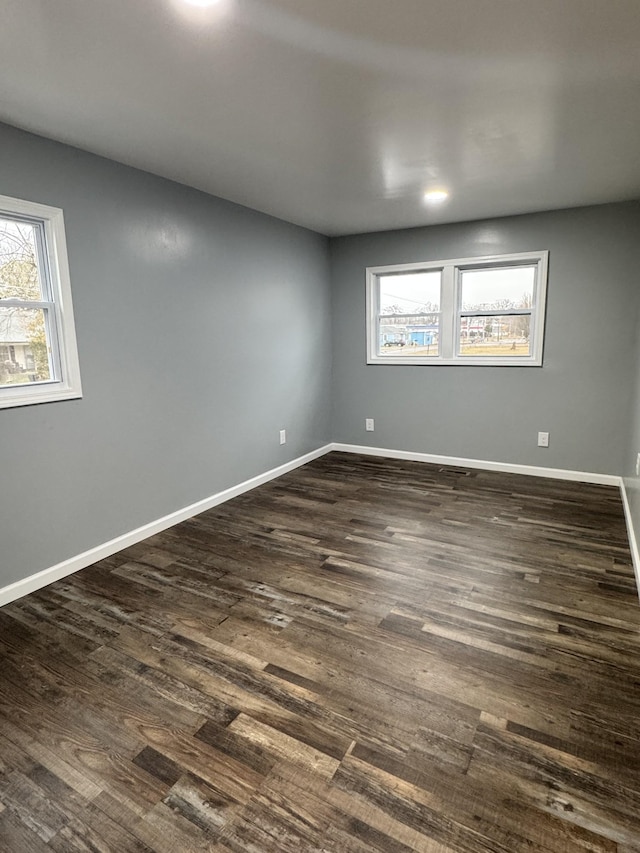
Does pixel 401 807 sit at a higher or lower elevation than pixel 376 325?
lower

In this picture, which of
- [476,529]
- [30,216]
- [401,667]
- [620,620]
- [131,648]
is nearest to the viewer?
[401,667]

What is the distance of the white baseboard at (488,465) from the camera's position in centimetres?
434

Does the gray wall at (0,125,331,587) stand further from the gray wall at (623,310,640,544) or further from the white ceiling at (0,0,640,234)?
the gray wall at (623,310,640,544)

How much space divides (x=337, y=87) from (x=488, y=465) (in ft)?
12.2

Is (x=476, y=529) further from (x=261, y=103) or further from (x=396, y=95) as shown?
(x=261, y=103)

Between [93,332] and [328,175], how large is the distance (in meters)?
1.84

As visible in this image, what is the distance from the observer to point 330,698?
1830 mm

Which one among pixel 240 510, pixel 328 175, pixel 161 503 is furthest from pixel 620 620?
pixel 328 175

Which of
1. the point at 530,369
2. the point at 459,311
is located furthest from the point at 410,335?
the point at 530,369

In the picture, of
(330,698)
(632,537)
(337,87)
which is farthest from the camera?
(632,537)

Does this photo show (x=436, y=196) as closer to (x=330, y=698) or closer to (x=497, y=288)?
(x=497, y=288)

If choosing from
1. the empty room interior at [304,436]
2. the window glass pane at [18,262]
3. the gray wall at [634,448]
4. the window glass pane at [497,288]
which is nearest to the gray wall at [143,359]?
the empty room interior at [304,436]

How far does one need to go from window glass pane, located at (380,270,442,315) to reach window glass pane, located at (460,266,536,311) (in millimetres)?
295

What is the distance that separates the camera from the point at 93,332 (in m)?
2.86
